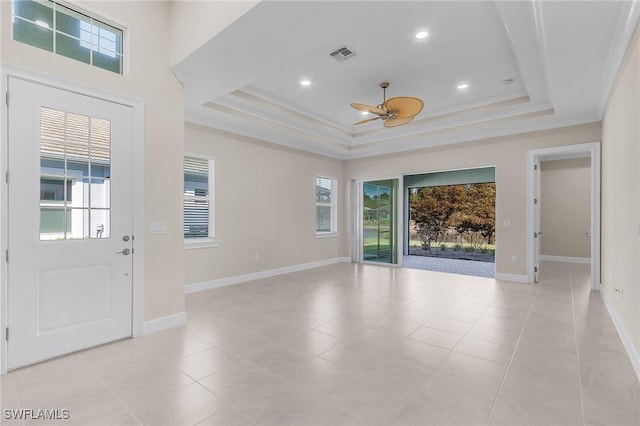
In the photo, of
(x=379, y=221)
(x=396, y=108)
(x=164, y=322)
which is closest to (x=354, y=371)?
(x=164, y=322)

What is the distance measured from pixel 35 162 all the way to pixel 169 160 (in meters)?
1.10

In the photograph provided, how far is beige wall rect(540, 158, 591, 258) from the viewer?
765cm

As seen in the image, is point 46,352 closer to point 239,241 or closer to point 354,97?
point 239,241

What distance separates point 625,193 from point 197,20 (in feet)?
14.7

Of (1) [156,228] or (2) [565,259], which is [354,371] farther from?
(2) [565,259]

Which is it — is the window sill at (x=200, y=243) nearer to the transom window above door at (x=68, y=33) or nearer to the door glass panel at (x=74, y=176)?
the door glass panel at (x=74, y=176)

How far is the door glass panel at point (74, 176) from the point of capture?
263 cm

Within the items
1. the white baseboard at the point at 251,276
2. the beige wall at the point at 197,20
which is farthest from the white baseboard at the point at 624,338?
the white baseboard at the point at 251,276

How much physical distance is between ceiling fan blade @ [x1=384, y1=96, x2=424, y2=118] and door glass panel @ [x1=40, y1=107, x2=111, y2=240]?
308 cm

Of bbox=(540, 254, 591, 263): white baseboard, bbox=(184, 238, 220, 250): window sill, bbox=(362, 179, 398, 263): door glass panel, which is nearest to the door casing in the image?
bbox=(184, 238, 220, 250): window sill

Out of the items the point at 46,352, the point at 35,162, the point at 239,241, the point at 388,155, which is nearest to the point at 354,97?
the point at 388,155

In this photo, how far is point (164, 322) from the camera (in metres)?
3.34

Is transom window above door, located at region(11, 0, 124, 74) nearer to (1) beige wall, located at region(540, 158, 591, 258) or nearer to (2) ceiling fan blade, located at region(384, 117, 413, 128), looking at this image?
(2) ceiling fan blade, located at region(384, 117, 413, 128)

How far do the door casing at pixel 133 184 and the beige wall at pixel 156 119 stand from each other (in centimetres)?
6
